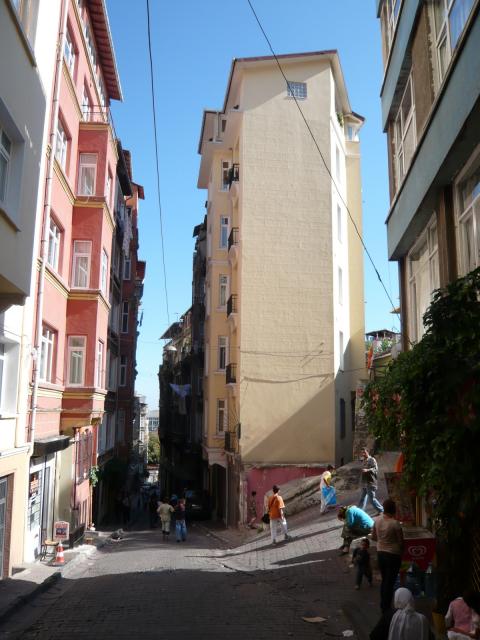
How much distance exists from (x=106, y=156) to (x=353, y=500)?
1339 centimetres

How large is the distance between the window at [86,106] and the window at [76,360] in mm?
7600

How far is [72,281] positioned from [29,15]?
29.1 ft

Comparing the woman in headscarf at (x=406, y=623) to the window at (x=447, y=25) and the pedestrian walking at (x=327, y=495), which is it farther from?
the pedestrian walking at (x=327, y=495)

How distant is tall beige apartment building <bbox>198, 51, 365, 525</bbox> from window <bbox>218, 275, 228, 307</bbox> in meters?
1.63

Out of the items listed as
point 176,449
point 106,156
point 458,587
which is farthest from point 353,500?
point 176,449

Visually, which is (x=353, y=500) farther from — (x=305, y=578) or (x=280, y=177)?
(x=280, y=177)

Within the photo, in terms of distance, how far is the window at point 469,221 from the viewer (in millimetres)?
8297

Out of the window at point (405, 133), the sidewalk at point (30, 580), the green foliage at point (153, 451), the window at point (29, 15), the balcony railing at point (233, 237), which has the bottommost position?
the green foliage at point (153, 451)

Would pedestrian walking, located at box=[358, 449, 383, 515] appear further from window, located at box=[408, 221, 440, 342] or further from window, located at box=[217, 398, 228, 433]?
window, located at box=[217, 398, 228, 433]

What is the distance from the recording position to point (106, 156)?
1959cm

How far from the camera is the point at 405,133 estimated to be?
12.2m

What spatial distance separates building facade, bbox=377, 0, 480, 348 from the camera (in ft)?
26.2

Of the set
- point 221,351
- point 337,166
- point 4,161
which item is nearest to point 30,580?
point 4,161

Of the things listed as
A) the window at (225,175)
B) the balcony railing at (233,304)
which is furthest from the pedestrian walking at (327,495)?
the window at (225,175)
